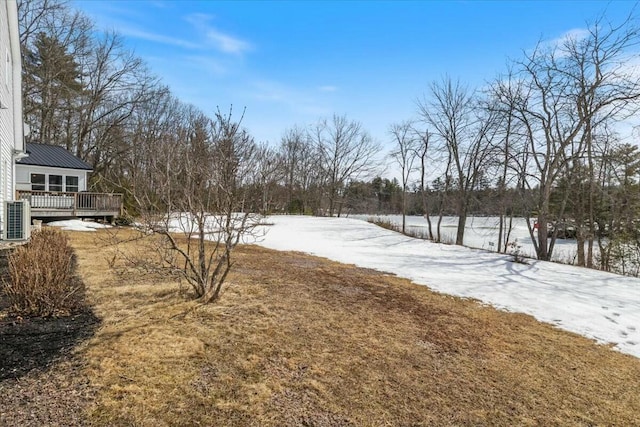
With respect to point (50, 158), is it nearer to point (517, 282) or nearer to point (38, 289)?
point (38, 289)

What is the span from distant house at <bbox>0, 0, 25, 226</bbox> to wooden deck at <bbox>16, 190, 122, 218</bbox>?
9.30ft

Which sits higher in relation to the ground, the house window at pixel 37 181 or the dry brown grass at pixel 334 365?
the house window at pixel 37 181

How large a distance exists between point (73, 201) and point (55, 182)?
291cm

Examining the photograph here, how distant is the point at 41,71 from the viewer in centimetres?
2088

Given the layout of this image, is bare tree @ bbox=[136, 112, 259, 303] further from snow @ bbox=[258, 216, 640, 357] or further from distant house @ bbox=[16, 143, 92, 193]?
distant house @ bbox=[16, 143, 92, 193]

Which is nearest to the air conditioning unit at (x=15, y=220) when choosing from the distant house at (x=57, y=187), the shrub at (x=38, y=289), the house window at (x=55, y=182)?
the shrub at (x=38, y=289)

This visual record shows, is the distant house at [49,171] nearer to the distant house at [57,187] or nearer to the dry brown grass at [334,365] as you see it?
the distant house at [57,187]

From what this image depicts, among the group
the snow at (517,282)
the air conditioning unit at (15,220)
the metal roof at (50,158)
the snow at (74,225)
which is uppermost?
the metal roof at (50,158)

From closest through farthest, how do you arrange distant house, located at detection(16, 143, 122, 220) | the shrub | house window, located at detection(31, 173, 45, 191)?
the shrub < distant house, located at detection(16, 143, 122, 220) < house window, located at detection(31, 173, 45, 191)

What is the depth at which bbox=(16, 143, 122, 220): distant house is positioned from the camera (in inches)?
562

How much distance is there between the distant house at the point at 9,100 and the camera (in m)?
8.32

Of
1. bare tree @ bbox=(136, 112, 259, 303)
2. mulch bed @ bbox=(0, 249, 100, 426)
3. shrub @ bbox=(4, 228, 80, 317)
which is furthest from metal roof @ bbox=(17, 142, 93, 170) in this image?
mulch bed @ bbox=(0, 249, 100, 426)

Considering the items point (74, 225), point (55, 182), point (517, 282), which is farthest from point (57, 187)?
point (517, 282)

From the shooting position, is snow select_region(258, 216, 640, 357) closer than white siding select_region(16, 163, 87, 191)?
Yes
